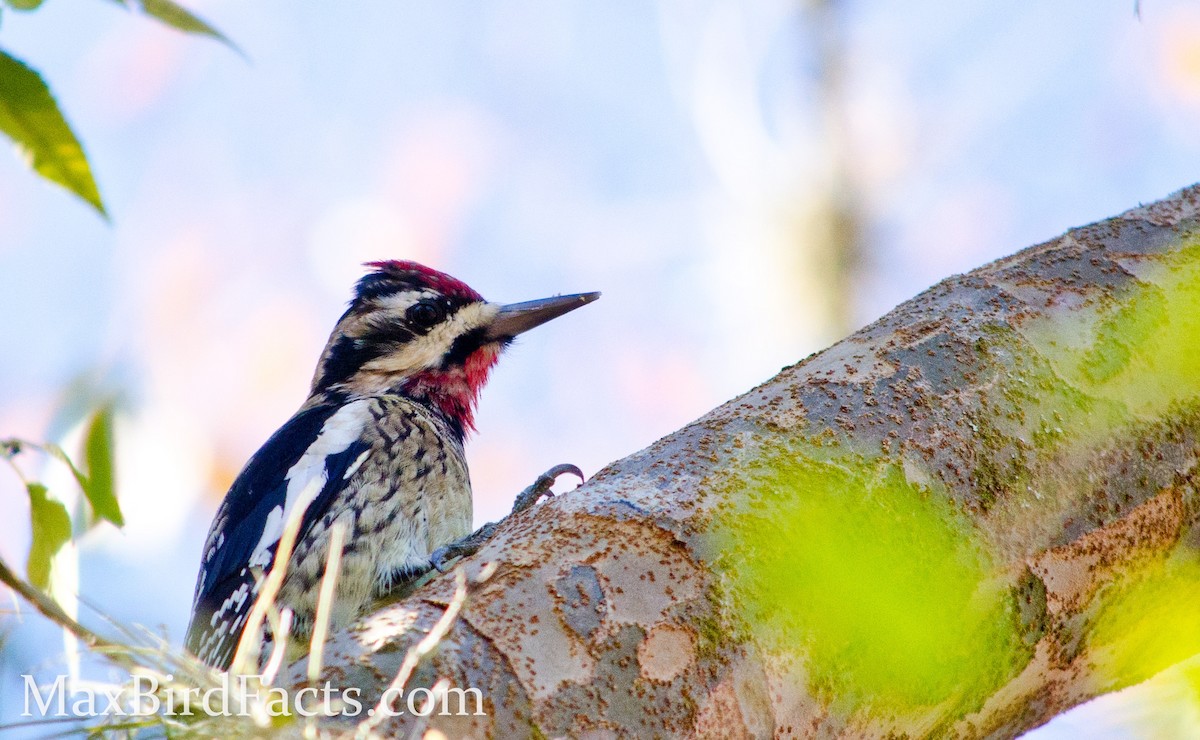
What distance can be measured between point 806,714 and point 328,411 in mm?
2111

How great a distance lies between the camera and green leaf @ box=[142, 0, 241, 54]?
1.11 m

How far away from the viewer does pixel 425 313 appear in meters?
3.48

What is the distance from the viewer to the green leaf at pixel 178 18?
1106mm

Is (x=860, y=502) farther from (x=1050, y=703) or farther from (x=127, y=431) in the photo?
(x=127, y=431)

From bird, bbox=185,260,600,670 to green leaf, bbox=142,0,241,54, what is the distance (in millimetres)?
1309

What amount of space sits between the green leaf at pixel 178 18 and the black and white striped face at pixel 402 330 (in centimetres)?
231

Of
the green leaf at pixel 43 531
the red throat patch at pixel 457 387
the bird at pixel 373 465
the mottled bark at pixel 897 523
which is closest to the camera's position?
the mottled bark at pixel 897 523

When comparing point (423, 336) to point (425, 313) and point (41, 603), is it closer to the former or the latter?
point (425, 313)

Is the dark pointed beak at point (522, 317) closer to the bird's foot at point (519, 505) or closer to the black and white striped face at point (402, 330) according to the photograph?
the black and white striped face at point (402, 330)

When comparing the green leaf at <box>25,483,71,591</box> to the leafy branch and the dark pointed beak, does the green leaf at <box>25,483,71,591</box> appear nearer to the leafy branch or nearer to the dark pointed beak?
the leafy branch

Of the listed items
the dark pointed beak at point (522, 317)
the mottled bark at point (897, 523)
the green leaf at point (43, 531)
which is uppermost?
the dark pointed beak at point (522, 317)

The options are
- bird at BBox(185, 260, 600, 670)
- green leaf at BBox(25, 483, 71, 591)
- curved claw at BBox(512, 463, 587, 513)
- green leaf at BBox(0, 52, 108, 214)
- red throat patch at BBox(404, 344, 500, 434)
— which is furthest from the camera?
red throat patch at BBox(404, 344, 500, 434)

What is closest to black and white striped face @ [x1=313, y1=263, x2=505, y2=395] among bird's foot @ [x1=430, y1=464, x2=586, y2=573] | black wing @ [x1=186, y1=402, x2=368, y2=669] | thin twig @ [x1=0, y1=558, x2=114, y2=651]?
black wing @ [x1=186, y1=402, x2=368, y2=669]

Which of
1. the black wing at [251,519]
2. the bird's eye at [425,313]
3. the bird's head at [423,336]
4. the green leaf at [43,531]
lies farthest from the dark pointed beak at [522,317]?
the green leaf at [43,531]
